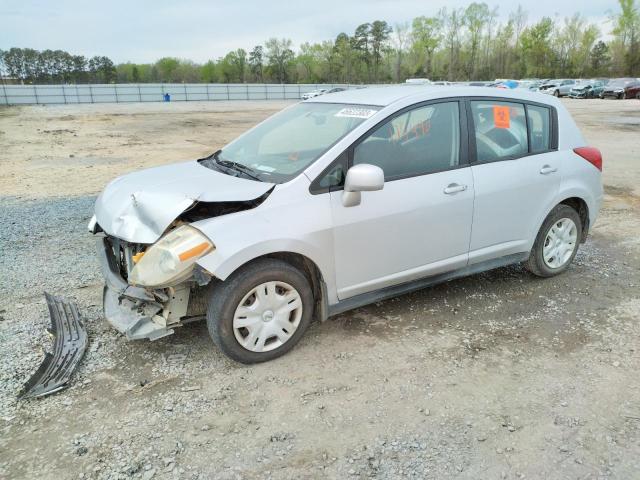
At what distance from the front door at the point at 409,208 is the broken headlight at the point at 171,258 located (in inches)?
36.3

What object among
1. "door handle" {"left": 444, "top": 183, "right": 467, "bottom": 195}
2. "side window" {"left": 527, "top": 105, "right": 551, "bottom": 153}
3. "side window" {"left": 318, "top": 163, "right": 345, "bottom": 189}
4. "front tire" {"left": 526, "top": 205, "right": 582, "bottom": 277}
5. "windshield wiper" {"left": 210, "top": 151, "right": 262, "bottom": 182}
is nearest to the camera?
"side window" {"left": 318, "top": 163, "right": 345, "bottom": 189}

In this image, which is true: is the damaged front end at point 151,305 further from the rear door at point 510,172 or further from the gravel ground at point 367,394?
the rear door at point 510,172

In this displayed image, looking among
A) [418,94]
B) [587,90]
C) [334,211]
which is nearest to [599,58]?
[587,90]

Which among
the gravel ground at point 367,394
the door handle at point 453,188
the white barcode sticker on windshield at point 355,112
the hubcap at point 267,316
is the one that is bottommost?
the gravel ground at point 367,394

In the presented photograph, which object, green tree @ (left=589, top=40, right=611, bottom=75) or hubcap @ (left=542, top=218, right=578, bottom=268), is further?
green tree @ (left=589, top=40, right=611, bottom=75)

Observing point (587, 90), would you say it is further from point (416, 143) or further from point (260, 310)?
point (260, 310)

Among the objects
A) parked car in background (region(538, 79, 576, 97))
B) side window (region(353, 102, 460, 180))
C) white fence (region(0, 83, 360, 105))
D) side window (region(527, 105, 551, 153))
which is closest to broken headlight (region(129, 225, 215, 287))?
side window (region(353, 102, 460, 180))

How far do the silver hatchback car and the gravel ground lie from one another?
0.30 meters

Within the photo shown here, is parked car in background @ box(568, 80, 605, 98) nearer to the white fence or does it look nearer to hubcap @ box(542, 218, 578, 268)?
the white fence

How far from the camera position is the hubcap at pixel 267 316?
3.25m

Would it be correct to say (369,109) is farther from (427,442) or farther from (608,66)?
(608,66)

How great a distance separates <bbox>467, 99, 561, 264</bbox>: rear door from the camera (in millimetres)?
4109

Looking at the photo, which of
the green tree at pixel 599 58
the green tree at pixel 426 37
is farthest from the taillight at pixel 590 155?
the green tree at pixel 426 37

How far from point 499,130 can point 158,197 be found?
278 cm
